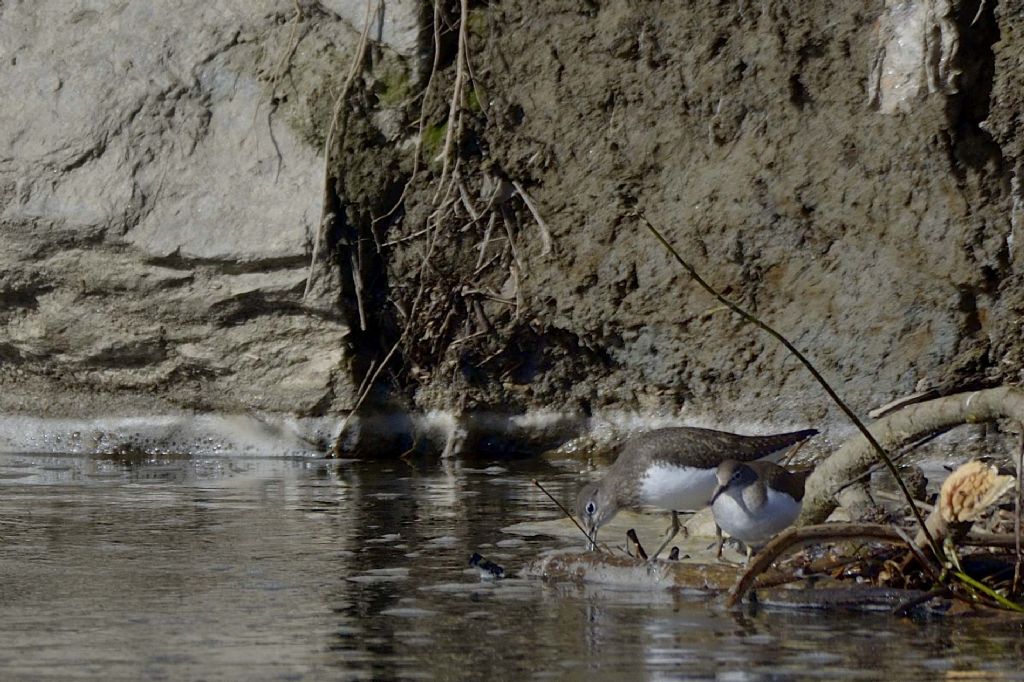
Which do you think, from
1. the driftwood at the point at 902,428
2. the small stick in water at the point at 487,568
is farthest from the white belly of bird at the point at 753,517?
the small stick in water at the point at 487,568

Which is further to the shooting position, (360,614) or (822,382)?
(360,614)

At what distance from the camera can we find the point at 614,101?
8.63 metres

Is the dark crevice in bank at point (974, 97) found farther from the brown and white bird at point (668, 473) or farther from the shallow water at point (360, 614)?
the shallow water at point (360, 614)

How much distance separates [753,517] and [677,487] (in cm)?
59

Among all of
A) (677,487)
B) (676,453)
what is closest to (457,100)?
(676,453)

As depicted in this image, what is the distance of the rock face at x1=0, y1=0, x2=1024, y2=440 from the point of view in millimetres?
8227

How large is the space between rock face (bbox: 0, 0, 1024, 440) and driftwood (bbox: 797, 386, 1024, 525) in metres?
3.00

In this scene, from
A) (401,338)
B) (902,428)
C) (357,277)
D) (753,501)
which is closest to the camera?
(753,501)

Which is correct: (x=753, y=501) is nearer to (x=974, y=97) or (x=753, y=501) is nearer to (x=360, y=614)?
(x=360, y=614)

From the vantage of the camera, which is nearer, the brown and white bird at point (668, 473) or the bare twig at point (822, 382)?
the bare twig at point (822, 382)

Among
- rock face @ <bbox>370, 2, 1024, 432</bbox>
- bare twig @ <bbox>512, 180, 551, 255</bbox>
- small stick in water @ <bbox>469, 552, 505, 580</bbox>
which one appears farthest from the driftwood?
bare twig @ <bbox>512, 180, 551, 255</bbox>

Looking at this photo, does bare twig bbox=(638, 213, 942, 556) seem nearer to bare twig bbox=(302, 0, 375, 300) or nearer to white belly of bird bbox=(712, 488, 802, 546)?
white belly of bird bbox=(712, 488, 802, 546)

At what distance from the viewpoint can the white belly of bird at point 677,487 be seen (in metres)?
5.68

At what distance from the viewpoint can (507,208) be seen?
8914mm
